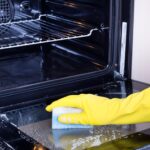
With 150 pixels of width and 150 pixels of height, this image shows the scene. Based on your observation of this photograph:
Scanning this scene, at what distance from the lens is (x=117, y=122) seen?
1.06 meters

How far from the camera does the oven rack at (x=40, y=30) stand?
5.01 ft

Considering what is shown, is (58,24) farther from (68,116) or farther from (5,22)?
(68,116)

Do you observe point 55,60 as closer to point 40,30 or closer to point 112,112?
point 40,30

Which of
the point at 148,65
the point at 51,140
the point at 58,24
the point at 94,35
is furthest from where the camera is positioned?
the point at 58,24

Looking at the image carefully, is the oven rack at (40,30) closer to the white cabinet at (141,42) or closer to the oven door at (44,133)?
the white cabinet at (141,42)

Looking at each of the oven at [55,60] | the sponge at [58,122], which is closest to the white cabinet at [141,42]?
the oven at [55,60]

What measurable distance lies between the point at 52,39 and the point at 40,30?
0.22 m

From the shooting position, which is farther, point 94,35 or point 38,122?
point 94,35

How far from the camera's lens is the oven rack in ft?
5.01

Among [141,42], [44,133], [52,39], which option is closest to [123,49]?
[141,42]

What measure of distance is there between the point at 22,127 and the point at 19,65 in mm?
516

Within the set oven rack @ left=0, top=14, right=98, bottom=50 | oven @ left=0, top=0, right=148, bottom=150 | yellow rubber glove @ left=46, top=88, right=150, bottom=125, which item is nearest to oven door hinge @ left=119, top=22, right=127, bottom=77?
oven @ left=0, top=0, right=148, bottom=150

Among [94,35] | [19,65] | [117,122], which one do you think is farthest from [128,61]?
[19,65]

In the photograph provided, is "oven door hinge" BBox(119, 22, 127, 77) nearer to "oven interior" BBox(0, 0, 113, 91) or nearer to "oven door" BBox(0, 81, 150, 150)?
"oven interior" BBox(0, 0, 113, 91)
